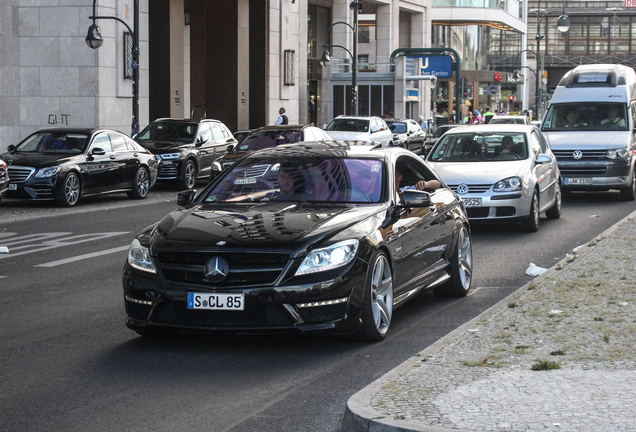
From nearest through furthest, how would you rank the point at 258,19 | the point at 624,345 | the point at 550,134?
the point at 624,345, the point at 550,134, the point at 258,19

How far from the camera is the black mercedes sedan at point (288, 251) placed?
6637 millimetres

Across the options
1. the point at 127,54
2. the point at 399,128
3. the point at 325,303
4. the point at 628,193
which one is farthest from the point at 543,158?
the point at 399,128

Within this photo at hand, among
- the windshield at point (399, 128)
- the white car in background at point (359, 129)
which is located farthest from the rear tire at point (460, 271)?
the windshield at point (399, 128)

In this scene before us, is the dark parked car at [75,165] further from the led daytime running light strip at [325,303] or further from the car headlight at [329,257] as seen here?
the led daytime running light strip at [325,303]

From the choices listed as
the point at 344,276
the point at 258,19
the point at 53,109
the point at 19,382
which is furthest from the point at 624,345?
the point at 258,19

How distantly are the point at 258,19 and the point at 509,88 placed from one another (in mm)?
70877

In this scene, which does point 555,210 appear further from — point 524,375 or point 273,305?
point 524,375

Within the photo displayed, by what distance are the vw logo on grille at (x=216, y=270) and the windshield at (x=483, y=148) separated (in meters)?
9.50

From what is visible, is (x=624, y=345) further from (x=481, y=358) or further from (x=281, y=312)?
(x=281, y=312)

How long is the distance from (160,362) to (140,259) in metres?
0.78

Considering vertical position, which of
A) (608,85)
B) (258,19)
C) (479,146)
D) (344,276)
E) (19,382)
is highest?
(258,19)

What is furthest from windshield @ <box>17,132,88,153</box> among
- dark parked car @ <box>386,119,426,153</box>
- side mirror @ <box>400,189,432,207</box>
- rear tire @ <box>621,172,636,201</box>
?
dark parked car @ <box>386,119,426,153</box>

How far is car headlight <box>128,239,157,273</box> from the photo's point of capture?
689 centimetres

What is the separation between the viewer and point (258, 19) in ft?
148
